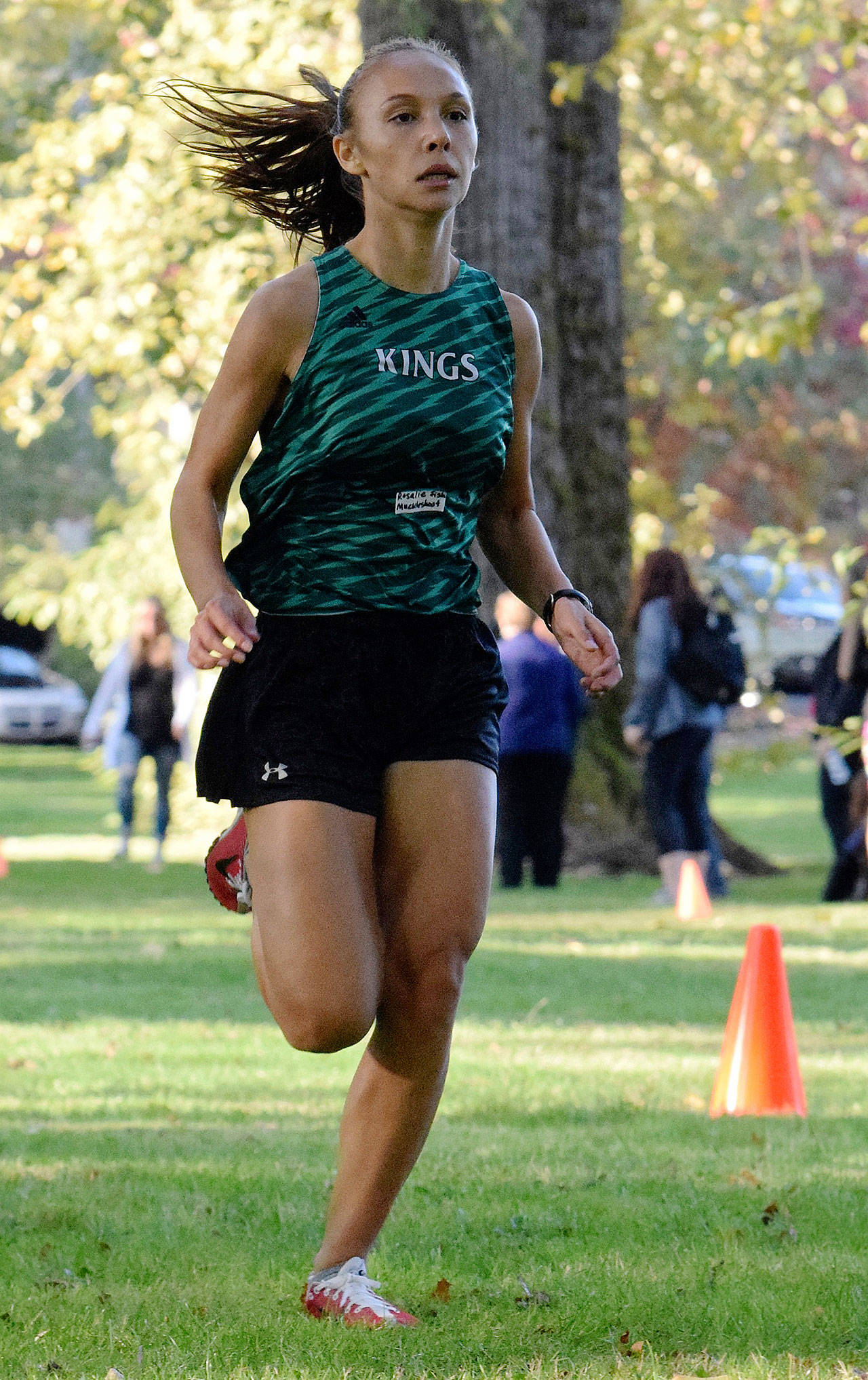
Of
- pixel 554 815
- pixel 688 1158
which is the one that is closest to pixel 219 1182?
pixel 688 1158

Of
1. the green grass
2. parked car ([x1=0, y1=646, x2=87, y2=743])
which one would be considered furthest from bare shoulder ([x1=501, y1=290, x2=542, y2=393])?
parked car ([x1=0, y1=646, x2=87, y2=743])

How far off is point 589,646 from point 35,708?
126ft

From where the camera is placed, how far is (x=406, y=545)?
156 inches

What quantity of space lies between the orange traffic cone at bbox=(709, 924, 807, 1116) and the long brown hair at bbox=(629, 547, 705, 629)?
6309mm

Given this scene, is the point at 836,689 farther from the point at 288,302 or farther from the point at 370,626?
the point at 288,302

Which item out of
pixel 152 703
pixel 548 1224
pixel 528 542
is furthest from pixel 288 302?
pixel 152 703

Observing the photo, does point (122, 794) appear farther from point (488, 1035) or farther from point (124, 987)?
point (488, 1035)

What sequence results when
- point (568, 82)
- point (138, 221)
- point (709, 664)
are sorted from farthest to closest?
point (138, 221), point (709, 664), point (568, 82)

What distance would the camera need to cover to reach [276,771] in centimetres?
390

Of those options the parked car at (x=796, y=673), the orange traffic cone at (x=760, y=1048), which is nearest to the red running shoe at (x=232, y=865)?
the orange traffic cone at (x=760, y=1048)

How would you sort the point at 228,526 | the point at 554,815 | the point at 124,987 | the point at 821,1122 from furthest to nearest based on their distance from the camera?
the point at 228,526 → the point at 554,815 → the point at 124,987 → the point at 821,1122

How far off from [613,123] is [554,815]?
214 inches

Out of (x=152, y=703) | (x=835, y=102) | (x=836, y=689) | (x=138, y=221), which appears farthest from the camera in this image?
(x=138, y=221)

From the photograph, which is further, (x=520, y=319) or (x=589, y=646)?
(x=520, y=319)
